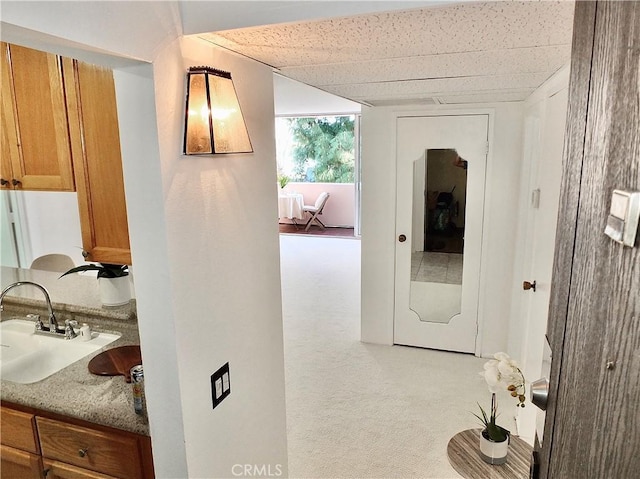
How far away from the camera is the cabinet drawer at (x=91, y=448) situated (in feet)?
5.03

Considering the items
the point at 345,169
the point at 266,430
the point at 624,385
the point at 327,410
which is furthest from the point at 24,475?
the point at 345,169

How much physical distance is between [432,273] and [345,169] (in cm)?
613

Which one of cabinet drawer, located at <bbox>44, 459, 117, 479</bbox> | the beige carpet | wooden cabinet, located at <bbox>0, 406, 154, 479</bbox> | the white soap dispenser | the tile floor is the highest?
the white soap dispenser

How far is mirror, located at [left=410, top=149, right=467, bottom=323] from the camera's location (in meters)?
3.57

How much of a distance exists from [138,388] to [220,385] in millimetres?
276

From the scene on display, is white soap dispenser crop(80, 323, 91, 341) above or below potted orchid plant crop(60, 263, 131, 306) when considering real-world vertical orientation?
below

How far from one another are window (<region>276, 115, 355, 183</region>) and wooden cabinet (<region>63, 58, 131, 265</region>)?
7.97 meters

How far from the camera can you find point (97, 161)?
150cm

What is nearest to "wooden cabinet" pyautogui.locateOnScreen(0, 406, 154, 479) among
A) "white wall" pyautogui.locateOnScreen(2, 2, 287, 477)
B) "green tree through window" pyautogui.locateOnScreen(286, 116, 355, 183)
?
"white wall" pyautogui.locateOnScreen(2, 2, 287, 477)

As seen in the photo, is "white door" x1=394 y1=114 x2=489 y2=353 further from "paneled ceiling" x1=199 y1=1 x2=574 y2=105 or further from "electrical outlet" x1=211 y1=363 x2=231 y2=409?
"electrical outlet" x1=211 y1=363 x2=231 y2=409

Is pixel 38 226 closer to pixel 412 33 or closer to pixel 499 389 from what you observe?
pixel 412 33

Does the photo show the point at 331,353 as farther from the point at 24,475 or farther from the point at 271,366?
the point at 24,475

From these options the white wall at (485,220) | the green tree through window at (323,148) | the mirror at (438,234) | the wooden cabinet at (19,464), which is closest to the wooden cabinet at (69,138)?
the wooden cabinet at (19,464)

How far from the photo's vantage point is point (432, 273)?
12.5 ft
